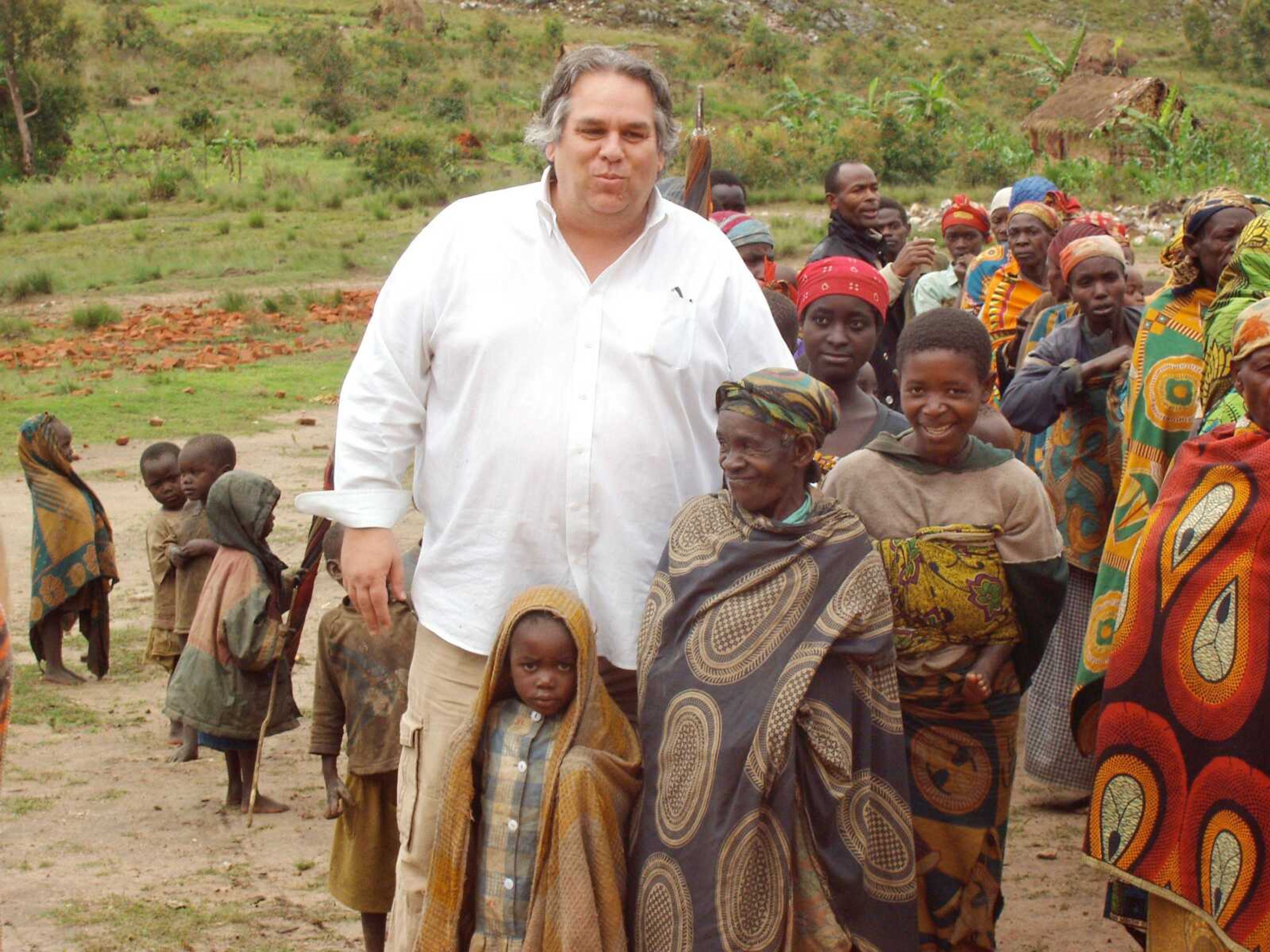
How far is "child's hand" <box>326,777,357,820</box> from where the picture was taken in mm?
4328

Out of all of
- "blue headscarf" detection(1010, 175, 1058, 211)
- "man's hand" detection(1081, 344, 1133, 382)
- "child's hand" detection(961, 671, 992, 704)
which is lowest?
"child's hand" detection(961, 671, 992, 704)

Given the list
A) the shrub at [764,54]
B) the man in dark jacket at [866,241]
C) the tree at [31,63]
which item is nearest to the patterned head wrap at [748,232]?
the man in dark jacket at [866,241]

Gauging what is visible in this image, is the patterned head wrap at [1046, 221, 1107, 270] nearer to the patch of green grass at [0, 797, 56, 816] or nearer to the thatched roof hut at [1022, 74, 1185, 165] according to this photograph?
the patch of green grass at [0, 797, 56, 816]

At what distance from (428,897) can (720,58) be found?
5154cm

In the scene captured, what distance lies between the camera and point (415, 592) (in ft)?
11.5

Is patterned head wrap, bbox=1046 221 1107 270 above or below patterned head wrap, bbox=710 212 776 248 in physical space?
above

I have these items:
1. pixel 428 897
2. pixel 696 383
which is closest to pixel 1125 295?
pixel 696 383

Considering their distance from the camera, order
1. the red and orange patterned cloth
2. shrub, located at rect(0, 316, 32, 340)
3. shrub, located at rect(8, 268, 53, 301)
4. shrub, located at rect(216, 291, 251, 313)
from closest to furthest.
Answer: the red and orange patterned cloth, shrub, located at rect(0, 316, 32, 340), shrub, located at rect(216, 291, 251, 313), shrub, located at rect(8, 268, 53, 301)

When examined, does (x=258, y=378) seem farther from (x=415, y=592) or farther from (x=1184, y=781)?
(x=1184, y=781)

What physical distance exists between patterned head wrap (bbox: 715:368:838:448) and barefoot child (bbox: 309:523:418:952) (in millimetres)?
1578

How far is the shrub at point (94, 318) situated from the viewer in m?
18.3

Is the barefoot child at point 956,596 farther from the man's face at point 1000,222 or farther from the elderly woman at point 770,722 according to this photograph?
the man's face at point 1000,222

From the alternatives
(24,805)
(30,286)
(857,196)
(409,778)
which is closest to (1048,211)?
(857,196)

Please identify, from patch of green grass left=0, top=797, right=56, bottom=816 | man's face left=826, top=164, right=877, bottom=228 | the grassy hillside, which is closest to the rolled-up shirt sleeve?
patch of green grass left=0, top=797, right=56, bottom=816
